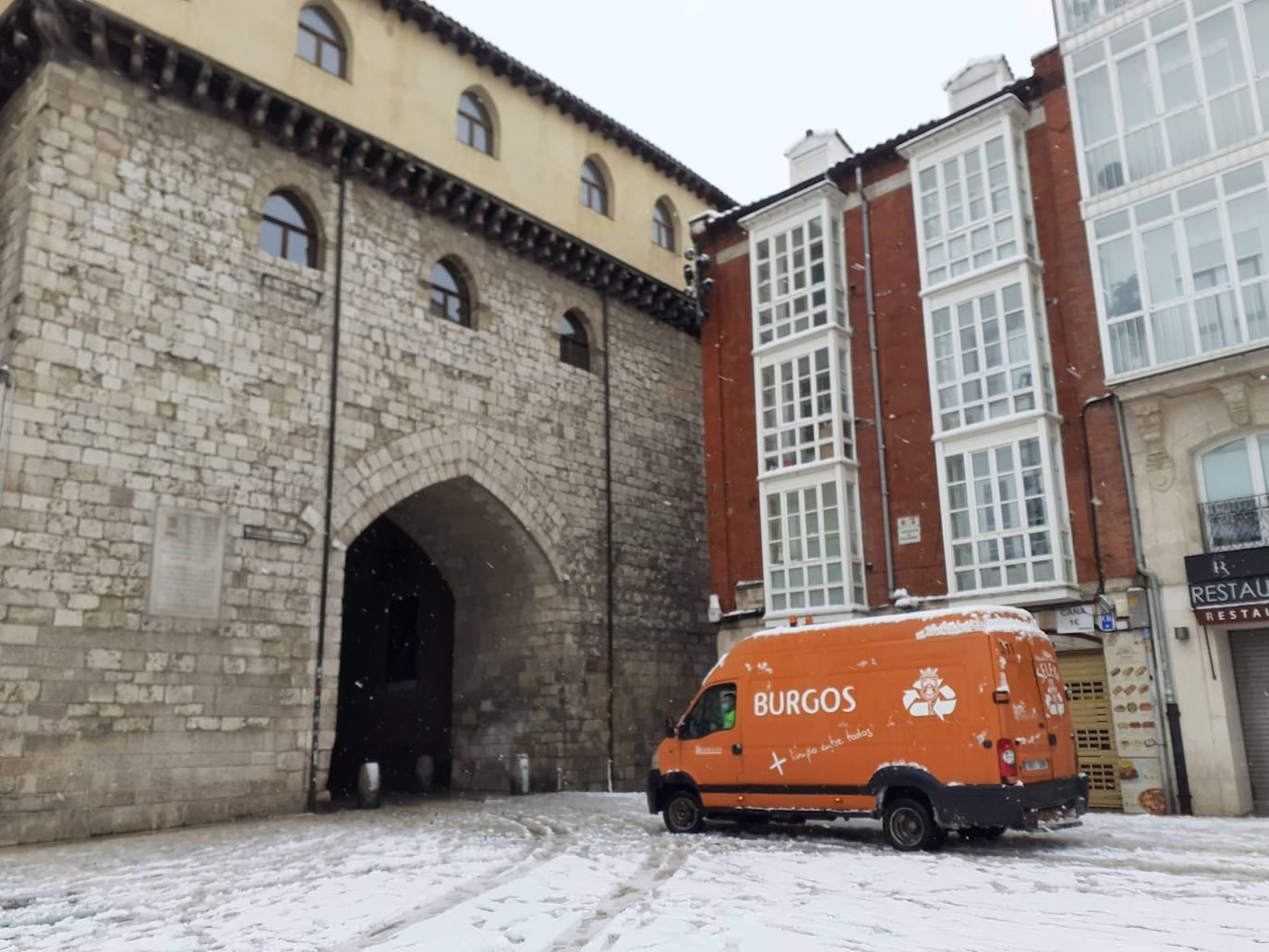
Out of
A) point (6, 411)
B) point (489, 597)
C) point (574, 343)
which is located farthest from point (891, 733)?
point (574, 343)

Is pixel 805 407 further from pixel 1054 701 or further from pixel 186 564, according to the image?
pixel 186 564

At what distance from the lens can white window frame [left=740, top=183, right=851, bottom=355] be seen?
17.4m

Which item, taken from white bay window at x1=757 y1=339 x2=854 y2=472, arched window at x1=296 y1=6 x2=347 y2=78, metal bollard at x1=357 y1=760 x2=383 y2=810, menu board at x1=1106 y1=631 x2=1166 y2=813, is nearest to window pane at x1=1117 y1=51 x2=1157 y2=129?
white bay window at x1=757 y1=339 x2=854 y2=472

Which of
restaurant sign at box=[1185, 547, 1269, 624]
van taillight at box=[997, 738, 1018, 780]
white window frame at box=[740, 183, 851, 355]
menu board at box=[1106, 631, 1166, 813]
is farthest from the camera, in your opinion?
white window frame at box=[740, 183, 851, 355]

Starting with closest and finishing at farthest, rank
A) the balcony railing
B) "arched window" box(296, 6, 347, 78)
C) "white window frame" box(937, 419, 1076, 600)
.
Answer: the balcony railing → "white window frame" box(937, 419, 1076, 600) → "arched window" box(296, 6, 347, 78)

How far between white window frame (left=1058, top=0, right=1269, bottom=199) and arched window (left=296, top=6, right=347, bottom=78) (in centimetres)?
1122

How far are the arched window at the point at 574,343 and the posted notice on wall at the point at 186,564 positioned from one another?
804cm

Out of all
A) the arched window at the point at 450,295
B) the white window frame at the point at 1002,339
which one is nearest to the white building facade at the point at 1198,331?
the white window frame at the point at 1002,339

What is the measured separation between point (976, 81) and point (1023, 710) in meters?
12.3

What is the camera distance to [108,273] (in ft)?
42.9

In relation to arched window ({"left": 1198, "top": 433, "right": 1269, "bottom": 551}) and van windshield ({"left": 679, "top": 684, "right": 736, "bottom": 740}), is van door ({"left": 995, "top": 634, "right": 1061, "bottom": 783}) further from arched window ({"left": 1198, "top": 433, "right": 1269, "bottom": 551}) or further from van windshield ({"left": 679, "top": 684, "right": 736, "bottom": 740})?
arched window ({"left": 1198, "top": 433, "right": 1269, "bottom": 551})

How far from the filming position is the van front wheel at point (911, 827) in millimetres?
9195

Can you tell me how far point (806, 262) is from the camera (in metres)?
17.8

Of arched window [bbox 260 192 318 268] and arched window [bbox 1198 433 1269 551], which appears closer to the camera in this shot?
arched window [bbox 1198 433 1269 551]
